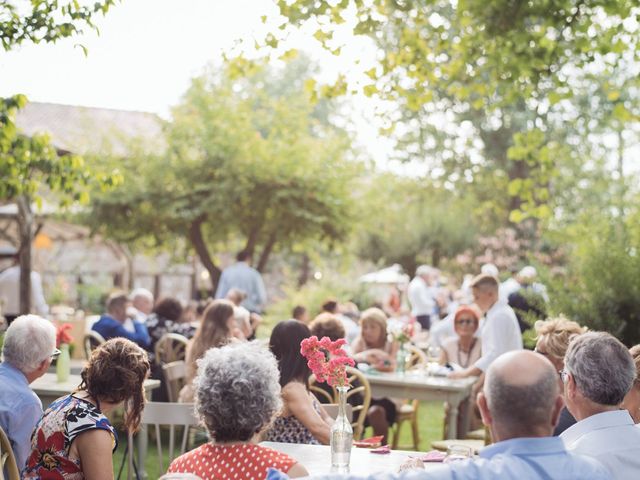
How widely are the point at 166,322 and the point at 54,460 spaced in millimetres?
5382

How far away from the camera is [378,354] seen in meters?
7.68

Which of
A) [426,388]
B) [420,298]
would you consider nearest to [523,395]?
[426,388]

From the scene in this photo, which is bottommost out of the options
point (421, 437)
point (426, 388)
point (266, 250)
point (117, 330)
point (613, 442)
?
point (421, 437)

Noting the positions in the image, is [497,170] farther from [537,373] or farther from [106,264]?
[537,373]

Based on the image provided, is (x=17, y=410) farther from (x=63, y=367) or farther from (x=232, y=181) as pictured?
(x=232, y=181)

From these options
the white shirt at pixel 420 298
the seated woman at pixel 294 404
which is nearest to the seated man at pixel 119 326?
the seated woman at pixel 294 404

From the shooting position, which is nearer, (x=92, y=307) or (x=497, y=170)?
(x=92, y=307)

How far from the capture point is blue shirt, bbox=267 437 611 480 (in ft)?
7.04

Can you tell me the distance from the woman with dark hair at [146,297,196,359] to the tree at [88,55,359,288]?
19.9 feet

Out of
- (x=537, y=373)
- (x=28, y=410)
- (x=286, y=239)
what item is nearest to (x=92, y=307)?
(x=286, y=239)

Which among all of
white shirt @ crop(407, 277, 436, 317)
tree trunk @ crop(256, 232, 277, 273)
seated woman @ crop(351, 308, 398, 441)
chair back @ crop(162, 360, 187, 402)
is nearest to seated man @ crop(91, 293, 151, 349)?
chair back @ crop(162, 360, 187, 402)

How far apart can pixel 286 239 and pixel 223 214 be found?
172 cm

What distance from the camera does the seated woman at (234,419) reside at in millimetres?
2746

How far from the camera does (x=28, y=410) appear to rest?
381cm
